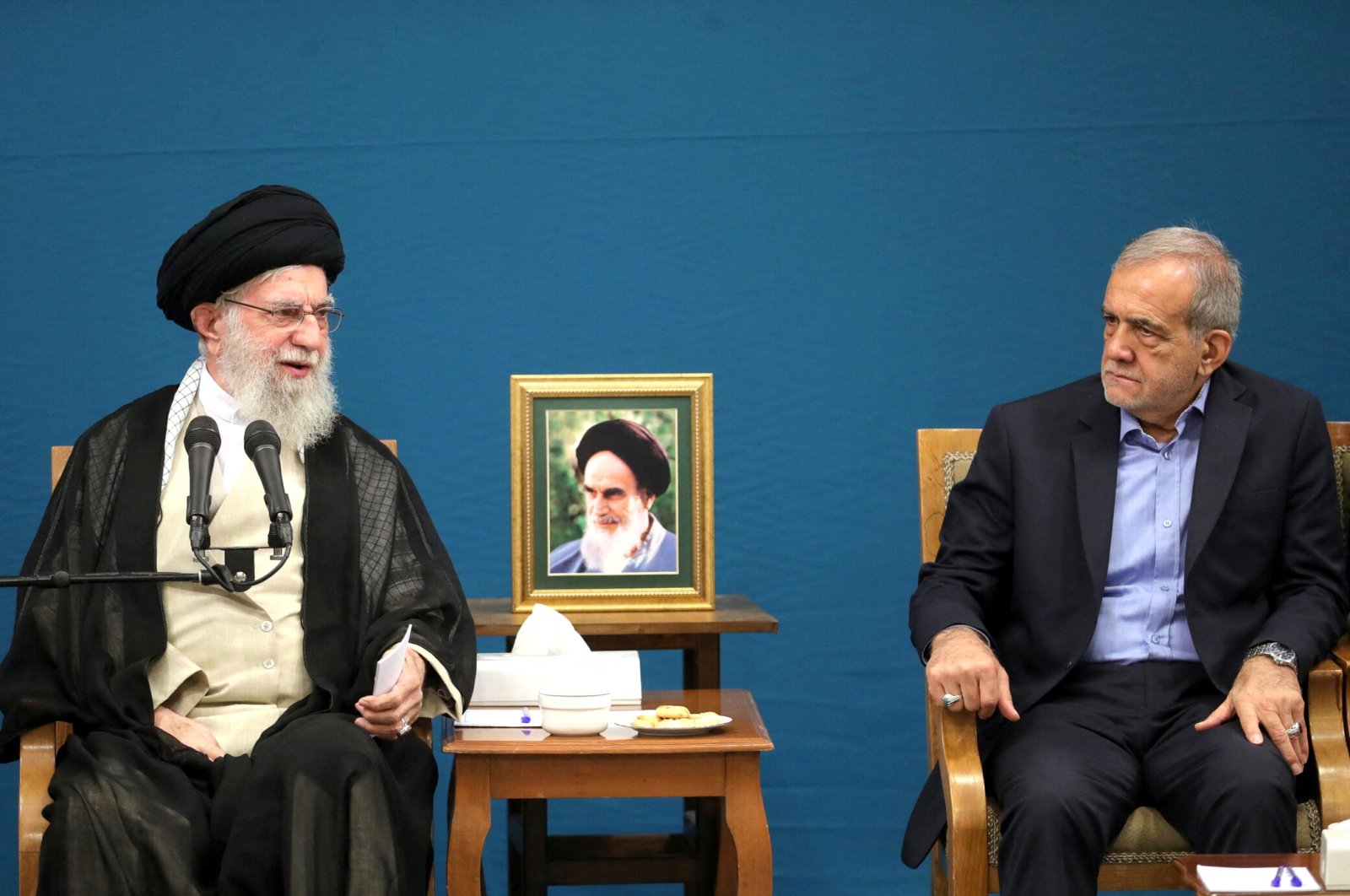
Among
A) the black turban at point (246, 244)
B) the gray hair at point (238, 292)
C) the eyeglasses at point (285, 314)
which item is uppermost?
the black turban at point (246, 244)

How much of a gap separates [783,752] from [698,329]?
48.7 inches

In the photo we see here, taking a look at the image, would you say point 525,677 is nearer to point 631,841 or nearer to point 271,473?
point 631,841

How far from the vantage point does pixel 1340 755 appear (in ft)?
9.55

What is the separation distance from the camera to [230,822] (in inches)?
108

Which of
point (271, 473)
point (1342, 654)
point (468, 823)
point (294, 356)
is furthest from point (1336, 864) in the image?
point (294, 356)

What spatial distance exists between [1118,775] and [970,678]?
0.32 meters

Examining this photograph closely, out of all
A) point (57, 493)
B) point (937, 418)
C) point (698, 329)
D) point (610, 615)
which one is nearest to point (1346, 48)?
point (937, 418)

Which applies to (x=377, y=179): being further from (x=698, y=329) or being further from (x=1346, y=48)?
(x=1346, y=48)

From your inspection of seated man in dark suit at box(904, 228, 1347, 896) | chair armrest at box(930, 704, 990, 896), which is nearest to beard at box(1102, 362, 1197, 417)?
seated man in dark suit at box(904, 228, 1347, 896)

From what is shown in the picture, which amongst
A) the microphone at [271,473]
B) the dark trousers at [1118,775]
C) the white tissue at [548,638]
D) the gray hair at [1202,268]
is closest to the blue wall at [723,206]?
the white tissue at [548,638]

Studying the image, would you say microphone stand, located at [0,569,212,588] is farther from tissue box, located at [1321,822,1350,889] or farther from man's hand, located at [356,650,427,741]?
tissue box, located at [1321,822,1350,889]

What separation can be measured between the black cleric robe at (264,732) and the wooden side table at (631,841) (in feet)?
1.44

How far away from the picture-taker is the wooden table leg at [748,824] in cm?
290

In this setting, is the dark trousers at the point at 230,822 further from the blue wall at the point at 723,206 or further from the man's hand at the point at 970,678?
the blue wall at the point at 723,206
